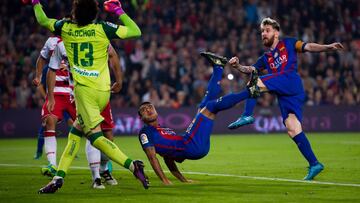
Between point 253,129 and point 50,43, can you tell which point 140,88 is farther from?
point 50,43

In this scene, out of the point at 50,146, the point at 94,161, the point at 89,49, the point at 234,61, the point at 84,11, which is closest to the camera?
the point at 84,11

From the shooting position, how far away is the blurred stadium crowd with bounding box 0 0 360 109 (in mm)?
26469

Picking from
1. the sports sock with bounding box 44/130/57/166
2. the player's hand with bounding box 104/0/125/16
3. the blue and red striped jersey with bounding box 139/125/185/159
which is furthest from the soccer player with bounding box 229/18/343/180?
the sports sock with bounding box 44/130/57/166

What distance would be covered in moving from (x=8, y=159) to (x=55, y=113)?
3.91 m

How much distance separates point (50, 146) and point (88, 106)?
11.9ft

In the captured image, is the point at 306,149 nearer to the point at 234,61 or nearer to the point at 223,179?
the point at 223,179

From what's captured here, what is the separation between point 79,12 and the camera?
9.95m

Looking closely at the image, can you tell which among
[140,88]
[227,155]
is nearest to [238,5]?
[140,88]

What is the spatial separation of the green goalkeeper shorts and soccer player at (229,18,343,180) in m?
2.57

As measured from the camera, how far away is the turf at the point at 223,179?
9.77 m

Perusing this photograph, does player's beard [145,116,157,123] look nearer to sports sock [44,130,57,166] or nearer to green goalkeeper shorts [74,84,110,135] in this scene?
green goalkeeper shorts [74,84,110,135]

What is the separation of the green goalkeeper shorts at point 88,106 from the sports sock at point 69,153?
0.32 meters

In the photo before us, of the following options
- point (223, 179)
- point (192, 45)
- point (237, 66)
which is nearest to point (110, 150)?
point (223, 179)

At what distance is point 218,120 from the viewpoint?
27.1 metres
